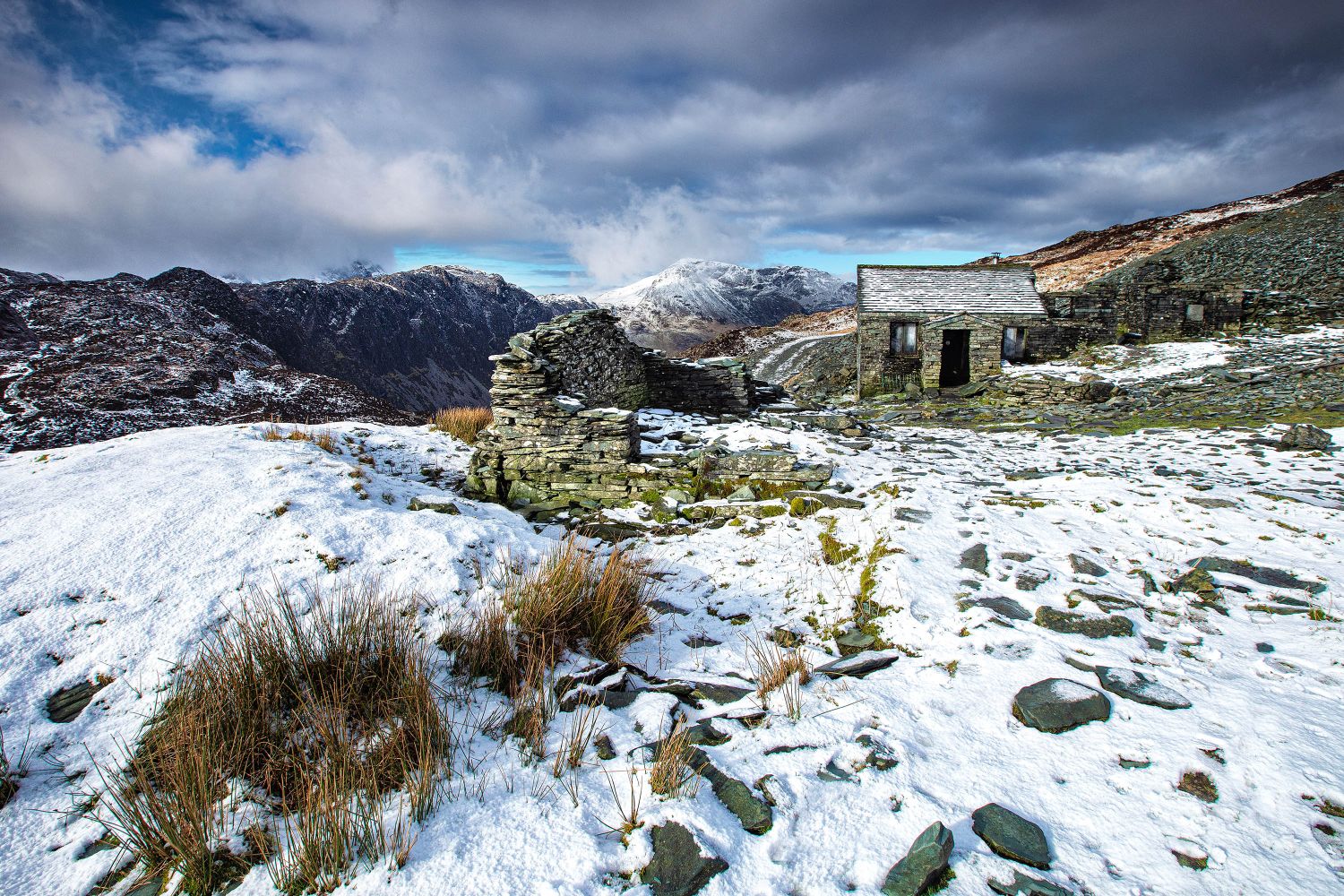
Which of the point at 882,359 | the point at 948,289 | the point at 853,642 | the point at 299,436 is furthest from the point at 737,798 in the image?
the point at 948,289

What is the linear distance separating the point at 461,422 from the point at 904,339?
1954 cm

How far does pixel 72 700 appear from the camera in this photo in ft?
9.98

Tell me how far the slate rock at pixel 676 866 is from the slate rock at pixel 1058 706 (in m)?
2.03

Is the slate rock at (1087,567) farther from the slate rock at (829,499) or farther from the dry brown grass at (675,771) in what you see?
the dry brown grass at (675,771)

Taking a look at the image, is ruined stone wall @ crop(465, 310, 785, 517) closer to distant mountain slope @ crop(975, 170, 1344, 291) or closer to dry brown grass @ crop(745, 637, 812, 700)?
dry brown grass @ crop(745, 637, 812, 700)

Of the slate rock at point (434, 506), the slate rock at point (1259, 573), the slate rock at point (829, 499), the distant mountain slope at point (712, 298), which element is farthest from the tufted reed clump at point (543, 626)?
the distant mountain slope at point (712, 298)

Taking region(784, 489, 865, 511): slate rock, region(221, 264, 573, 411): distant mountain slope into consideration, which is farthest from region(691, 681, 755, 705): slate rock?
region(221, 264, 573, 411): distant mountain slope

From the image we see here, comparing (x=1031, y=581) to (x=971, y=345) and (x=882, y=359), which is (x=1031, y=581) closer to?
(x=882, y=359)

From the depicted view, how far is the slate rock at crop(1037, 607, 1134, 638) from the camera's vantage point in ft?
13.1

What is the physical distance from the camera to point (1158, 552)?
5.30m

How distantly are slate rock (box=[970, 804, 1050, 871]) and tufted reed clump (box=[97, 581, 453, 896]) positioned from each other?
2452 mm

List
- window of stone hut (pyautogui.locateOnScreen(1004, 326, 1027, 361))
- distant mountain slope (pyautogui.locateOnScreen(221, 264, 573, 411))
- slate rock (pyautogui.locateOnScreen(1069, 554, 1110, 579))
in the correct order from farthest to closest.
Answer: distant mountain slope (pyautogui.locateOnScreen(221, 264, 573, 411)) < window of stone hut (pyautogui.locateOnScreen(1004, 326, 1027, 361)) < slate rock (pyautogui.locateOnScreen(1069, 554, 1110, 579))

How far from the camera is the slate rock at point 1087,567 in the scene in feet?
16.2

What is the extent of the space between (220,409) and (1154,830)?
17.6 m
